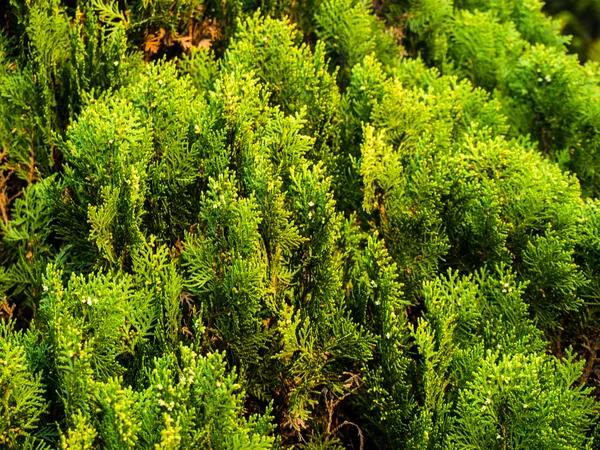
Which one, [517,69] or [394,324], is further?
[517,69]

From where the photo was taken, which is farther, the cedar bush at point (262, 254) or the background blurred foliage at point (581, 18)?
the background blurred foliage at point (581, 18)

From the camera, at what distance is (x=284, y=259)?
392 cm

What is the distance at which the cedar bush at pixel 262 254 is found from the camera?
348cm

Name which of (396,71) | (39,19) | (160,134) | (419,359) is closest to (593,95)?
(396,71)

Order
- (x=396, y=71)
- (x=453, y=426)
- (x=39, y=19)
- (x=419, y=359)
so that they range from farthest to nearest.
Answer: (x=396, y=71)
(x=39, y=19)
(x=419, y=359)
(x=453, y=426)

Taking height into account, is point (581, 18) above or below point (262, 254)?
below

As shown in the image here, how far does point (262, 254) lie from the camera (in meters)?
3.84

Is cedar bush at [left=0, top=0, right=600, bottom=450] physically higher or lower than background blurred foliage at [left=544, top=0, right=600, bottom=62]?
higher

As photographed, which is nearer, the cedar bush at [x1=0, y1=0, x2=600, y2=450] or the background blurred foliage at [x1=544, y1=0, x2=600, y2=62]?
the cedar bush at [x1=0, y1=0, x2=600, y2=450]

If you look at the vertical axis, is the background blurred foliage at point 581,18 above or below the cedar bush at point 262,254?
below

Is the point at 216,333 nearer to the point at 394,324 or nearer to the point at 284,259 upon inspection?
the point at 284,259

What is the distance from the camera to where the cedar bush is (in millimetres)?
3479

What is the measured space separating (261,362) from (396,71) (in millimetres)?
2607

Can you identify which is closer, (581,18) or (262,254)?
(262,254)
